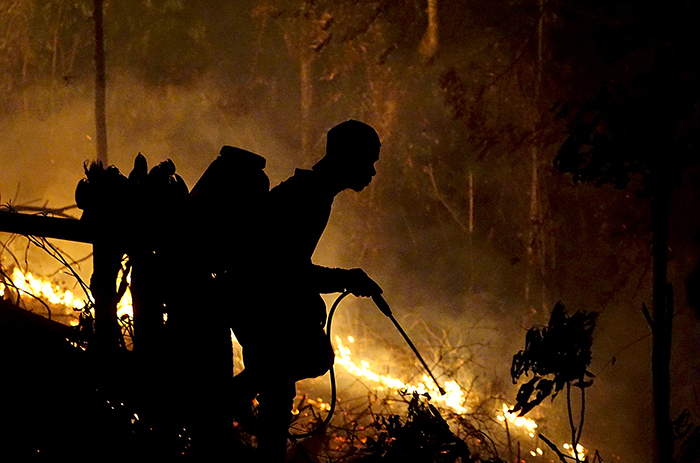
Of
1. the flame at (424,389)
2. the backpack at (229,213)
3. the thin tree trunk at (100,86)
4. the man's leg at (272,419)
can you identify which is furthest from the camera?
the thin tree trunk at (100,86)

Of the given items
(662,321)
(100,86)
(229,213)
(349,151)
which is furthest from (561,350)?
(100,86)

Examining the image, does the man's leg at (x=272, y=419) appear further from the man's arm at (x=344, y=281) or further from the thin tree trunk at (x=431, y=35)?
the thin tree trunk at (x=431, y=35)

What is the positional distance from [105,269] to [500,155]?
5.86m

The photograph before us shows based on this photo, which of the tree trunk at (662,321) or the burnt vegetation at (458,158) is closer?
the burnt vegetation at (458,158)

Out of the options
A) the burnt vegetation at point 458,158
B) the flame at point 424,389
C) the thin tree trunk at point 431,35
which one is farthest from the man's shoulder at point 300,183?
the thin tree trunk at point 431,35

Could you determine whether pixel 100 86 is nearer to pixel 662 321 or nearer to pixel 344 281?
pixel 344 281

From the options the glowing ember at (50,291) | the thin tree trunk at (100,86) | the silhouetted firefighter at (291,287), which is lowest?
the silhouetted firefighter at (291,287)

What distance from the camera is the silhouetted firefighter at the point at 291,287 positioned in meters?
2.65

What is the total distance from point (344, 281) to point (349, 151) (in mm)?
676

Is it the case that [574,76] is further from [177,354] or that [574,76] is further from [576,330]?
[177,354]

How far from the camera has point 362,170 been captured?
271 centimetres

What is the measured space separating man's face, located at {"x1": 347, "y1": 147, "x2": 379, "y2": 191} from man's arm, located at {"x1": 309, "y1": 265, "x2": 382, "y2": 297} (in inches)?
17.8

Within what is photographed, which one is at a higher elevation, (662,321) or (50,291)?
(50,291)

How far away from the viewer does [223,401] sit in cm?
278
